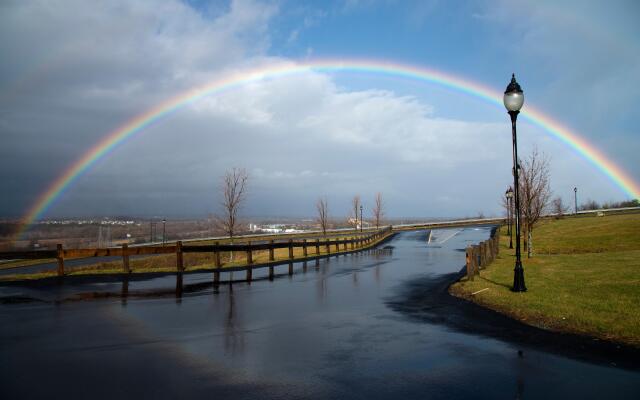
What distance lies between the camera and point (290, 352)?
24.9 feet

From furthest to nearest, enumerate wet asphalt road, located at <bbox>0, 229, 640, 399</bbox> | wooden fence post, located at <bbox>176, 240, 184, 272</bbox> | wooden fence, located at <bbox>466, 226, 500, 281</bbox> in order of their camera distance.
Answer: wooden fence post, located at <bbox>176, 240, 184, 272</bbox> < wooden fence, located at <bbox>466, 226, 500, 281</bbox> < wet asphalt road, located at <bbox>0, 229, 640, 399</bbox>

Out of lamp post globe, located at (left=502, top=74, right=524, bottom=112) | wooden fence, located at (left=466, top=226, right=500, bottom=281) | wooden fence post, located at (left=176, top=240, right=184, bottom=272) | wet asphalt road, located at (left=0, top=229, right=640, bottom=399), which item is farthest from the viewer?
wooden fence post, located at (left=176, top=240, right=184, bottom=272)

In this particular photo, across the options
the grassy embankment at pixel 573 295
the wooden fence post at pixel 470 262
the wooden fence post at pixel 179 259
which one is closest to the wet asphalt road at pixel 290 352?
the grassy embankment at pixel 573 295

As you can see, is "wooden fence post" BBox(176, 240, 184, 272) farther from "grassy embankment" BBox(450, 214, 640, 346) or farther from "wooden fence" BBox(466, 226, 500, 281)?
"wooden fence" BBox(466, 226, 500, 281)

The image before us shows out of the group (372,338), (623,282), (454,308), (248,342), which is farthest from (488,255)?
(248,342)

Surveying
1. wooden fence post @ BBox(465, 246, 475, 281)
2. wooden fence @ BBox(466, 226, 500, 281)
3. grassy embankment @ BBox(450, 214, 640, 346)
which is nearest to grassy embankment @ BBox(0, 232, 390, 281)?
wooden fence @ BBox(466, 226, 500, 281)

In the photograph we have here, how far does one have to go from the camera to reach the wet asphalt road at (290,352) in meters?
5.91

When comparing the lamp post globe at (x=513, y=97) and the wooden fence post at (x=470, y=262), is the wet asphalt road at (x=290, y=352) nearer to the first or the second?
the wooden fence post at (x=470, y=262)

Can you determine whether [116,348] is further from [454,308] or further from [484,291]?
[484,291]

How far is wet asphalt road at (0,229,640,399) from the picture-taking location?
5.91 m

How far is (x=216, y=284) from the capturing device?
1606 centimetres

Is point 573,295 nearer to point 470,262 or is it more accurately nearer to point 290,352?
point 470,262

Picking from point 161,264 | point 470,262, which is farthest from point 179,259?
point 161,264

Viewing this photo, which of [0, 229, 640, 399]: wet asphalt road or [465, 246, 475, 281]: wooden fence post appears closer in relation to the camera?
[0, 229, 640, 399]: wet asphalt road
